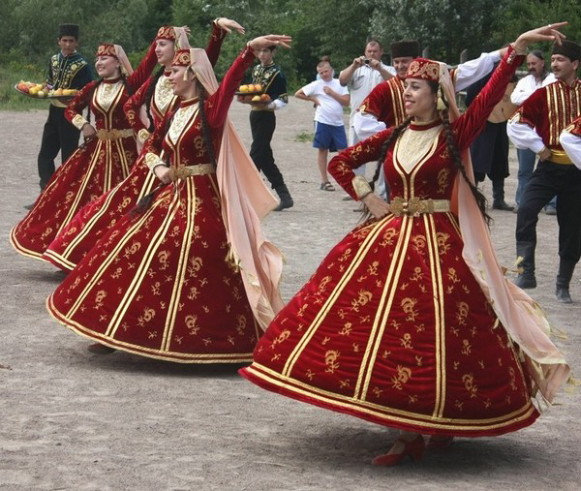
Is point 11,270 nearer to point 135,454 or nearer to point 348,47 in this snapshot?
point 135,454

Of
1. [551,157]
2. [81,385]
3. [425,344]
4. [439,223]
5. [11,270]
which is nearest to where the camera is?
[425,344]

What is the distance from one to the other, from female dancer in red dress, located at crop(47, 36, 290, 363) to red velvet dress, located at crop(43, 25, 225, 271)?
3.86ft

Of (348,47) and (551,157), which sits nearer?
(551,157)

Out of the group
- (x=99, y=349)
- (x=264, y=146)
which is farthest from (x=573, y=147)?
(x=264, y=146)

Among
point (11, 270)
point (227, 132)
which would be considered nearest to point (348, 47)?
point (11, 270)

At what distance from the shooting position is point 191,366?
801cm

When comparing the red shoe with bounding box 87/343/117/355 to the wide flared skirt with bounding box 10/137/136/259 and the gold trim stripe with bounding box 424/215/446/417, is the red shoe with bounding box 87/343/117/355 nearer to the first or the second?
the gold trim stripe with bounding box 424/215/446/417

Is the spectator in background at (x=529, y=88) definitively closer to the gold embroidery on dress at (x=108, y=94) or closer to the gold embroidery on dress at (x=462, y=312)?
the gold embroidery on dress at (x=108, y=94)

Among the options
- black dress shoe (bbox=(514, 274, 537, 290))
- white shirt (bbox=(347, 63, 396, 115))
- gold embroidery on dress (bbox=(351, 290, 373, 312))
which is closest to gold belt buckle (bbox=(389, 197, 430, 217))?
gold embroidery on dress (bbox=(351, 290, 373, 312))

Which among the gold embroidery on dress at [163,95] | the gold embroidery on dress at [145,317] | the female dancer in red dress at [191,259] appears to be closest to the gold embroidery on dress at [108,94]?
the gold embroidery on dress at [163,95]

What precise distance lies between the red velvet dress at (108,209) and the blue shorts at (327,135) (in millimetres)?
7417

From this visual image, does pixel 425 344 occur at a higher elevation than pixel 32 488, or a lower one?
higher

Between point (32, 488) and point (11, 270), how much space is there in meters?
5.67

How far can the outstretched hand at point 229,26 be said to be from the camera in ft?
25.9
